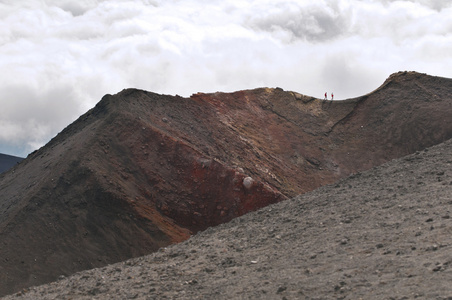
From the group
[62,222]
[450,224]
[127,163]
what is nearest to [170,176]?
[127,163]

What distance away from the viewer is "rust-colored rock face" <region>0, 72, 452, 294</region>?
71.5 ft

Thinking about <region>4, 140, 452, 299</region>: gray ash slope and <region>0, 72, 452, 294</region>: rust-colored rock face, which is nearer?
<region>4, 140, 452, 299</region>: gray ash slope

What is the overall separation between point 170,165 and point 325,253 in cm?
1495

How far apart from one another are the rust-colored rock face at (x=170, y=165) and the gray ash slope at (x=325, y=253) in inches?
237

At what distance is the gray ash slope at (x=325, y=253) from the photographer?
1023 centimetres

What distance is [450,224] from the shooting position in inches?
465

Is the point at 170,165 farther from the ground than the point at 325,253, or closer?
farther from the ground

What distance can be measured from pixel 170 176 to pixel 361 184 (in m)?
10.9

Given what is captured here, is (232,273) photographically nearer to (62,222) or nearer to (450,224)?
(450,224)

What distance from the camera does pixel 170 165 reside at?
86.6 feet

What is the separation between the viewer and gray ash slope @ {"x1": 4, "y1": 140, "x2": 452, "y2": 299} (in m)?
10.2

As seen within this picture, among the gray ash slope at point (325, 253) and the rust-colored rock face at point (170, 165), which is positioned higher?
the rust-colored rock face at point (170, 165)

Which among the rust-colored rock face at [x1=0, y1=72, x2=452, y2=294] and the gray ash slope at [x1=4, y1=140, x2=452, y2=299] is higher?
the rust-colored rock face at [x1=0, y1=72, x2=452, y2=294]

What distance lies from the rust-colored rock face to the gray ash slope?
19.7 ft
